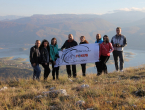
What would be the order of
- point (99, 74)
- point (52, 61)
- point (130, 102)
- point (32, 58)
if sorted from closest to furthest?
point (130, 102), point (32, 58), point (52, 61), point (99, 74)

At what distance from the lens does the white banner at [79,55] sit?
7.26 m

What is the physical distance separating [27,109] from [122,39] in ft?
20.8

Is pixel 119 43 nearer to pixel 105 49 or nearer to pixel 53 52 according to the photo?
pixel 105 49

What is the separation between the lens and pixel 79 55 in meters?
7.46

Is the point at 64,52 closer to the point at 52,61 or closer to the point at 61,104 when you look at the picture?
the point at 52,61

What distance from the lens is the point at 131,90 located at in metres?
4.09

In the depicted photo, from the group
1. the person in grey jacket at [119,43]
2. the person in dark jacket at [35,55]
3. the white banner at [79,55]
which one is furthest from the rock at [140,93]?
the person in dark jacket at [35,55]

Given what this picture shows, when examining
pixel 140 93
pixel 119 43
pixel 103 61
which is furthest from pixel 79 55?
pixel 140 93

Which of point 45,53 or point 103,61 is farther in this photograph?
point 103,61

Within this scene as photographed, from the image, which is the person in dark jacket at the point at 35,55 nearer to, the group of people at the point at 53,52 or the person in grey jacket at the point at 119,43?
the group of people at the point at 53,52

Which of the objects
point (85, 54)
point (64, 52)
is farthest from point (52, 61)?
point (85, 54)

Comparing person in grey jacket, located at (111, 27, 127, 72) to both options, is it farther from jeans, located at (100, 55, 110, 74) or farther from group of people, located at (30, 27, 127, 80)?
jeans, located at (100, 55, 110, 74)

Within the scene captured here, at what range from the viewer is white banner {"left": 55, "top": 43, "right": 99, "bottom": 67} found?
7.26 meters

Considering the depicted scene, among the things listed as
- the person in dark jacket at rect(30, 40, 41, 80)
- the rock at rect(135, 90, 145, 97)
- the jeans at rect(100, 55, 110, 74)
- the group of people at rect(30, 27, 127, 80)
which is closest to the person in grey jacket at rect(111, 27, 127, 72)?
the group of people at rect(30, 27, 127, 80)
